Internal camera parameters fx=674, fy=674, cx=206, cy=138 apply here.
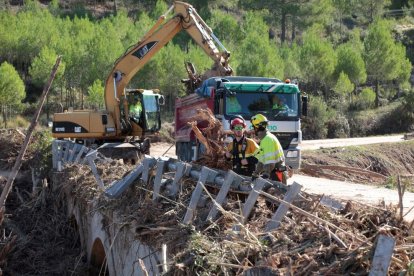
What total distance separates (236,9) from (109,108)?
186ft

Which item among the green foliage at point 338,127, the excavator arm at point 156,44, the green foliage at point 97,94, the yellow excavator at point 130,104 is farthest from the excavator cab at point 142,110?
the green foliage at point 338,127

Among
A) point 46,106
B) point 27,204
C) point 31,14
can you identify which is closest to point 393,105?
point 46,106

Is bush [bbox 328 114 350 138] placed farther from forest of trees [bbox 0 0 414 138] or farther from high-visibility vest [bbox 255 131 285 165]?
high-visibility vest [bbox 255 131 285 165]

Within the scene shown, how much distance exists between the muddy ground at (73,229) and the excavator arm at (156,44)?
2.94m

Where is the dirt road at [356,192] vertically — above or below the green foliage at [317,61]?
below

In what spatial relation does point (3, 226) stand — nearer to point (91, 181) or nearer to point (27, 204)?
point (27, 204)

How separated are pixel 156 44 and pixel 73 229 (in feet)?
20.7

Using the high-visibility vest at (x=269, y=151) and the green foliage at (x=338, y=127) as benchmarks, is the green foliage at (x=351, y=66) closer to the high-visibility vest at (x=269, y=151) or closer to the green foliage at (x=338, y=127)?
the green foliage at (x=338, y=127)

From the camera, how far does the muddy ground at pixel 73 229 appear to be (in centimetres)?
595

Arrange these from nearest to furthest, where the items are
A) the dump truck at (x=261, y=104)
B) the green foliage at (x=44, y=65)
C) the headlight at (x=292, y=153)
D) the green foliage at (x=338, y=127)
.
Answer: the dump truck at (x=261, y=104), the headlight at (x=292, y=153), the green foliage at (x=44, y=65), the green foliage at (x=338, y=127)

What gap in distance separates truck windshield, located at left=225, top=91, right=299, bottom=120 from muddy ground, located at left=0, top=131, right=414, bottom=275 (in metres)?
3.12

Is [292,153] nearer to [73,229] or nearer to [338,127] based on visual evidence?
[73,229]

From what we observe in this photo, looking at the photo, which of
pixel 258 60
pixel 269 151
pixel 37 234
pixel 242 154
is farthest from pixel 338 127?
pixel 269 151

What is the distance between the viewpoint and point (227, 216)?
750 centimetres
